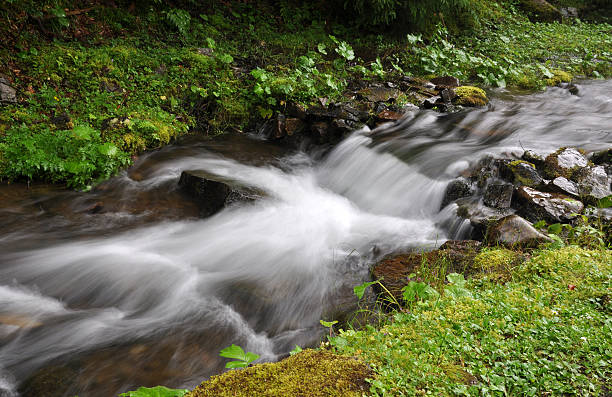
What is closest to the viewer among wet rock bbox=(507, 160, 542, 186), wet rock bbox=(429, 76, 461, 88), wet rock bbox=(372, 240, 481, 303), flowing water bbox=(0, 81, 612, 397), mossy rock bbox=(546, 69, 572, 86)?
flowing water bbox=(0, 81, 612, 397)

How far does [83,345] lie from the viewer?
3.58 meters

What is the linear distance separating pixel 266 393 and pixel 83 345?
94.4 inches

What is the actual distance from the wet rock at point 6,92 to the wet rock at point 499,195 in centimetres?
713

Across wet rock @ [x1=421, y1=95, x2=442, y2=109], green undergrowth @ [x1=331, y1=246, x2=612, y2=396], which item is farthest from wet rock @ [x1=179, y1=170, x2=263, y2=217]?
wet rock @ [x1=421, y1=95, x2=442, y2=109]

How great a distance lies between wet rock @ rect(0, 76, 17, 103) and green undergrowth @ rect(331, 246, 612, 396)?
653cm

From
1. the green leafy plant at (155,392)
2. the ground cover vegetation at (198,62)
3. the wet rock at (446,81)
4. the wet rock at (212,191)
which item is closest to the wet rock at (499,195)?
the wet rock at (212,191)

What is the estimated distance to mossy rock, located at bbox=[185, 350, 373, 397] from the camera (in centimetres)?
199

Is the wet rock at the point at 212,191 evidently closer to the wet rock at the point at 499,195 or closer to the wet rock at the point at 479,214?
the wet rock at the point at 479,214

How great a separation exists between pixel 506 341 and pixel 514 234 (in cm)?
194

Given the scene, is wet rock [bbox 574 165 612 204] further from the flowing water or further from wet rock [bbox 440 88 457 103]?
wet rock [bbox 440 88 457 103]

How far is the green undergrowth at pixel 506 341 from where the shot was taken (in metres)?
2.08

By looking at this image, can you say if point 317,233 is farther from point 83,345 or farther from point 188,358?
point 83,345

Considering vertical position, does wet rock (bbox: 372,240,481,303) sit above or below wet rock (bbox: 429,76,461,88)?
below

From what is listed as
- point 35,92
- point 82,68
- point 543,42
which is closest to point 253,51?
point 82,68
